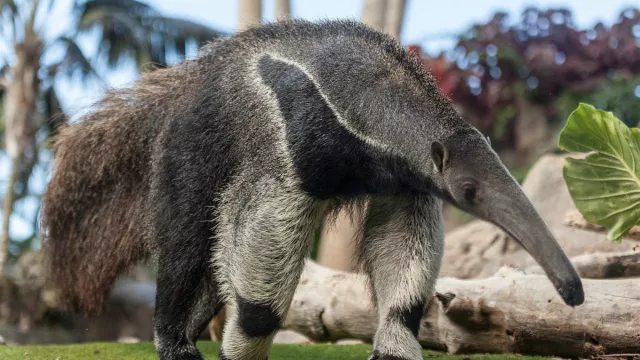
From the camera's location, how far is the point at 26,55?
1316 cm

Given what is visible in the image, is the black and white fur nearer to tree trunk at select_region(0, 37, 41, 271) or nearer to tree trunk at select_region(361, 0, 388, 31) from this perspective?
tree trunk at select_region(361, 0, 388, 31)

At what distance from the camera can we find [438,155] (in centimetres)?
342

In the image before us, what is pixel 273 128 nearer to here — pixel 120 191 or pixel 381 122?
pixel 381 122

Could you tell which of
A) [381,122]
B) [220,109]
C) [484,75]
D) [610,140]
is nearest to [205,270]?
[220,109]

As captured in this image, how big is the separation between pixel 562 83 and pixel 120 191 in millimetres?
9757

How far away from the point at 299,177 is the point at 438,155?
26.2 inches

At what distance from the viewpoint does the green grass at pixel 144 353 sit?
16.0ft

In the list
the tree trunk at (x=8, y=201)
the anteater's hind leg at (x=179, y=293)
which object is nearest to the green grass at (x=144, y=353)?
the anteater's hind leg at (x=179, y=293)

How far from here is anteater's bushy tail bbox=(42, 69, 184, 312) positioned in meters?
4.85

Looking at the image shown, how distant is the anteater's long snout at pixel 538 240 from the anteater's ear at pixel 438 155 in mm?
332

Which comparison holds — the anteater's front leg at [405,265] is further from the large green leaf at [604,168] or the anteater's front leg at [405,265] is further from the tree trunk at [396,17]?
the tree trunk at [396,17]

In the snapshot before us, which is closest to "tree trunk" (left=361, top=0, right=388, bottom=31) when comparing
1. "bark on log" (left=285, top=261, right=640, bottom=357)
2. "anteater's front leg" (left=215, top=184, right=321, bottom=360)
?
"bark on log" (left=285, top=261, right=640, bottom=357)

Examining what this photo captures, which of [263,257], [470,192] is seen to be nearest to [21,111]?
[263,257]

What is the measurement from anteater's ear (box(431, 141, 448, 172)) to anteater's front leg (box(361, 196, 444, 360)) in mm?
506
